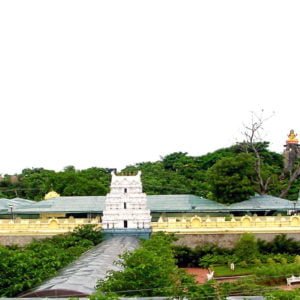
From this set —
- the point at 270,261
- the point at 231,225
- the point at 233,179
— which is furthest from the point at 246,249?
the point at 233,179

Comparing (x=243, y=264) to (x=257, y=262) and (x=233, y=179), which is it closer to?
(x=257, y=262)

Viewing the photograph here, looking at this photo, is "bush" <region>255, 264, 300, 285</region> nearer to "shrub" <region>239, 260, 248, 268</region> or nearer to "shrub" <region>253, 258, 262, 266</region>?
"shrub" <region>253, 258, 262, 266</region>

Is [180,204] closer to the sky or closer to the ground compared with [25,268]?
closer to the sky

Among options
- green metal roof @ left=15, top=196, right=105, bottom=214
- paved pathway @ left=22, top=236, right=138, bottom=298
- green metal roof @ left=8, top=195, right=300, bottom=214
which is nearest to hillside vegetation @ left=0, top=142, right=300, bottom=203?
green metal roof @ left=8, top=195, right=300, bottom=214

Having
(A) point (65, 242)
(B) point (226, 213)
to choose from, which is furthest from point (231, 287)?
(B) point (226, 213)

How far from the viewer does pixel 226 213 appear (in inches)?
1558

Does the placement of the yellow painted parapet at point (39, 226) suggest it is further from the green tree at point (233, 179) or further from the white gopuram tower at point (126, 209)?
the green tree at point (233, 179)

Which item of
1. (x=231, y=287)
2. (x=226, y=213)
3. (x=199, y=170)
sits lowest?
(x=231, y=287)

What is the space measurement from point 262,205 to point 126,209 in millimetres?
7960

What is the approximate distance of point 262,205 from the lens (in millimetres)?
39750

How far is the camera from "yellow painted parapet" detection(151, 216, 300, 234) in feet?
121

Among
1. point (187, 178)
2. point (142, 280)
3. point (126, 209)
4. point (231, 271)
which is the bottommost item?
point (231, 271)

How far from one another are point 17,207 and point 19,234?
15.1ft

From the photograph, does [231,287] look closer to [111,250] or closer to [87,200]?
[111,250]
